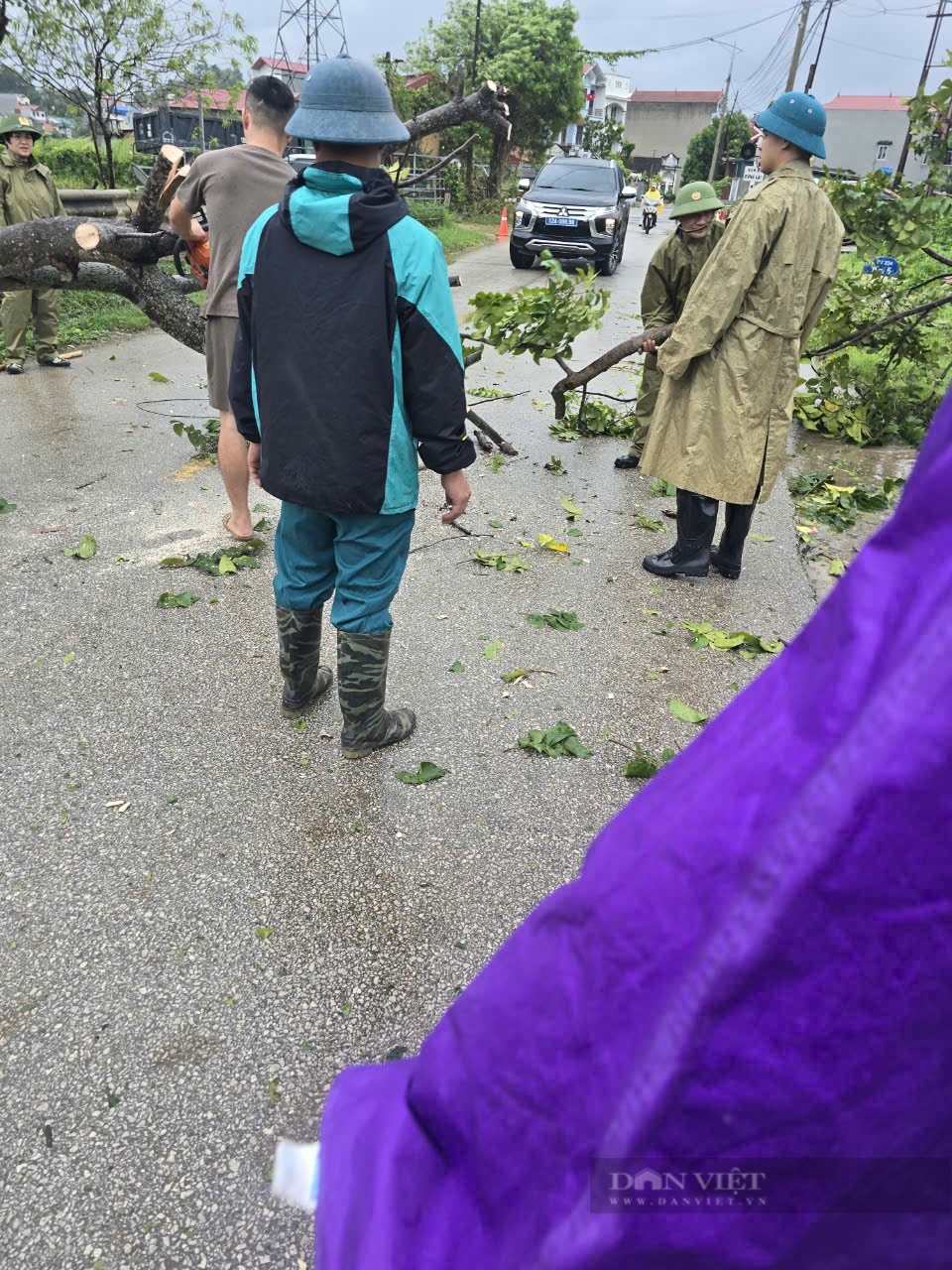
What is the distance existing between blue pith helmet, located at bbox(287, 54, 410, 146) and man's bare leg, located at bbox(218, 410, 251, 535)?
2.20 metres

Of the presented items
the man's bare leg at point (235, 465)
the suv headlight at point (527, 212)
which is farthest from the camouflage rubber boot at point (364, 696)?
the suv headlight at point (527, 212)

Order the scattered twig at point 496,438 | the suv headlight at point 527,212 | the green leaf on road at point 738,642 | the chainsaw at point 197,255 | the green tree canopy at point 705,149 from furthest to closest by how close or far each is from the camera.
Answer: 1. the green tree canopy at point 705,149
2. the suv headlight at point 527,212
3. the scattered twig at point 496,438
4. the chainsaw at point 197,255
5. the green leaf on road at point 738,642

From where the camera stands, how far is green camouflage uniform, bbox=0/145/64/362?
8.19 metres

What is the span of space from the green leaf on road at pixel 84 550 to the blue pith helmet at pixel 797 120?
13.1 feet

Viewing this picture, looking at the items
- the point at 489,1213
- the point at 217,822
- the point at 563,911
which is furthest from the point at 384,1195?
the point at 217,822

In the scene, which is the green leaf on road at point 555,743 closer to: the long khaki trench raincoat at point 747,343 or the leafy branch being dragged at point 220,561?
the long khaki trench raincoat at point 747,343

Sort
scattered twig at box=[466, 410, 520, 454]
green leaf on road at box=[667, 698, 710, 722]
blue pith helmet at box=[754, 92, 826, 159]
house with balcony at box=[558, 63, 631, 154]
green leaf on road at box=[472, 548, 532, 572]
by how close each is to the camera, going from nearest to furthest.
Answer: green leaf on road at box=[667, 698, 710, 722] < blue pith helmet at box=[754, 92, 826, 159] < green leaf on road at box=[472, 548, 532, 572] < scattered twig at box=[466, 410, 520, 454] < house with balcony at box=[558, 63, 631, 154]

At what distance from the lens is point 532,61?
37531 mm

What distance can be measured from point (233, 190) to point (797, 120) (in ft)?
8.78

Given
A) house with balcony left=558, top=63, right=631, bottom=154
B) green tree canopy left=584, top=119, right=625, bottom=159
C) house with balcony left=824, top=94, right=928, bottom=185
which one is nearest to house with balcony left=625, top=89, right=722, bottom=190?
house with balcony left=558, top=63, right=631, bottom=154

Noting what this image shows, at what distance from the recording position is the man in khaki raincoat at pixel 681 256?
5.79 metres

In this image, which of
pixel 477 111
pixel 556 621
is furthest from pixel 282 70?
pixel 556 621

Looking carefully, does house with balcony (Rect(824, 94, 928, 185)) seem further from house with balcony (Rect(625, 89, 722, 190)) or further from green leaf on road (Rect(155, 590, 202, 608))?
green leaf on road (Rect(155, 590, 202, 608))

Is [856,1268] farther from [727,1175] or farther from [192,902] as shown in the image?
[192,902]
